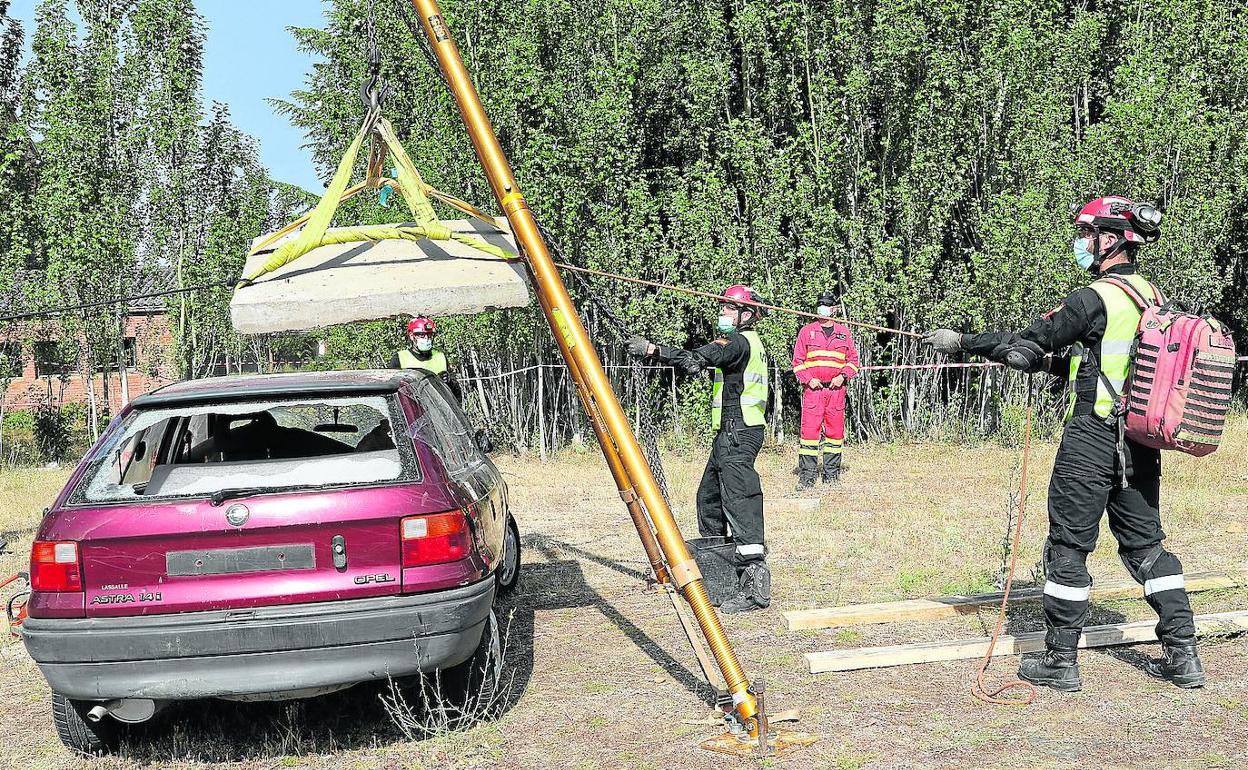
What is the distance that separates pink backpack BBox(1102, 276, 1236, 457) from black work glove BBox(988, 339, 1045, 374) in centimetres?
45

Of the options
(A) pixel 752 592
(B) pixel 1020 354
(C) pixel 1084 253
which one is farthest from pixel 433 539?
(C) pixel 1084 253

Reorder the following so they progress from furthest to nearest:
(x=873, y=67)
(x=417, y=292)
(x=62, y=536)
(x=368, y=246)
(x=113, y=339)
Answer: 1. (x=113, y=339)
2. (x=873, y=67)
3. (x=368, y=246)
4. (x=417, y=292)
5. (x=62, y=536)

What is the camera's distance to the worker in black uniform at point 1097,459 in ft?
16.2

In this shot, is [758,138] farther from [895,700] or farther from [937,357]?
[895,700]

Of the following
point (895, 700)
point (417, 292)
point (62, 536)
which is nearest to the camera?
point (62, 536)

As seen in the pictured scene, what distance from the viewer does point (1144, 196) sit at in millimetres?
17281

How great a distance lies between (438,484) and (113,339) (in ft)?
58.2

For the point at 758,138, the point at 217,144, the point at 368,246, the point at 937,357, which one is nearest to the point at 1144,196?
the point at 937,357

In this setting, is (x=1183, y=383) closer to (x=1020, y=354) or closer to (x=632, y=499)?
(x=1020, y=354)

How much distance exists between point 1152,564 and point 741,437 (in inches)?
106

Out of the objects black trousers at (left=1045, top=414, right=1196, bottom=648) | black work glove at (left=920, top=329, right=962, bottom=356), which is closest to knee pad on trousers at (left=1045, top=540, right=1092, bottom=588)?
black trousers at (left=1045, top=414, right=1196, bottom=648)

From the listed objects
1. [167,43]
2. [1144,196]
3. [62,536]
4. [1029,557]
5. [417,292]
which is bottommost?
[1029,557]

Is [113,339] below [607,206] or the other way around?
below

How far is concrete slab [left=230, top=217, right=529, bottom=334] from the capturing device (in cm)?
567
